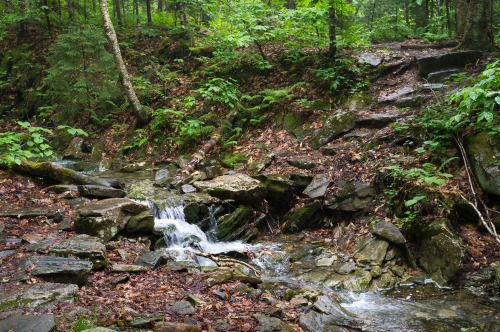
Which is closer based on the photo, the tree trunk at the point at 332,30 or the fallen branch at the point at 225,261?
the fallen branch at the point at 225,261

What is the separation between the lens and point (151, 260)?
200 inches

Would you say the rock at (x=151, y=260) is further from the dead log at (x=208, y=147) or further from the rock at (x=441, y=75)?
the rock at (x=441, y=75)

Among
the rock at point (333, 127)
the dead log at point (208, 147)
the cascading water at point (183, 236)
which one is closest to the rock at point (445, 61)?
the rock at point (333, 127)

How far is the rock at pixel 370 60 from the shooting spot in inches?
419

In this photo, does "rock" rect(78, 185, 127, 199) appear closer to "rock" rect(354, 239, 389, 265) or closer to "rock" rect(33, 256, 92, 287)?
"rock" rect(33, 256, 92, 287)

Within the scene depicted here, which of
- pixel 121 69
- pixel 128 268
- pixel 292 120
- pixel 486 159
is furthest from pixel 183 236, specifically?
pixel 121 69

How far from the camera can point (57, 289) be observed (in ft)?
11.4

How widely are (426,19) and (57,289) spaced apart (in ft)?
70.7

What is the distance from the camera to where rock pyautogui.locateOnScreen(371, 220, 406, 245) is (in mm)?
A: 5430

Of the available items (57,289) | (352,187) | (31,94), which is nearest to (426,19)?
(352,187)

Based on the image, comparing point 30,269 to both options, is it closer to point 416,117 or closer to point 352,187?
point 352,187

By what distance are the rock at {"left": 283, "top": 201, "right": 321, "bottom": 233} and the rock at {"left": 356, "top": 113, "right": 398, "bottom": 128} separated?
3.21 meters

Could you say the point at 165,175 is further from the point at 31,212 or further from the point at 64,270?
the point at 64,270

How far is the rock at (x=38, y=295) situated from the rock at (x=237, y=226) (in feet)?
12.9
